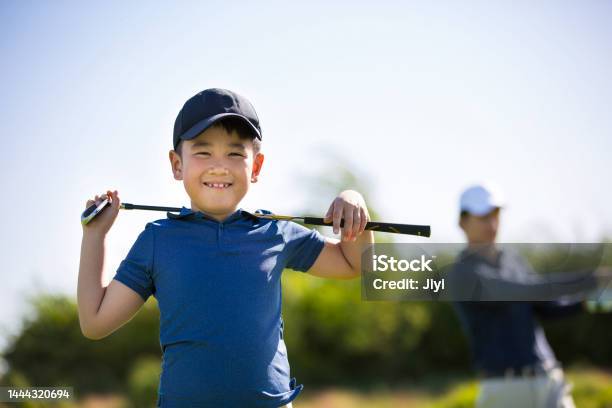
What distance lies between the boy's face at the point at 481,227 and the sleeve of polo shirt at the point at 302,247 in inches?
98.4

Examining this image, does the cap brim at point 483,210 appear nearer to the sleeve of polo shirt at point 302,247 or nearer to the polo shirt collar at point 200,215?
the sleeve of polo shirt at point 302,247

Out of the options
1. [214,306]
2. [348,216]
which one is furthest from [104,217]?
[348,216]

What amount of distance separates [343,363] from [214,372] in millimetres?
12967

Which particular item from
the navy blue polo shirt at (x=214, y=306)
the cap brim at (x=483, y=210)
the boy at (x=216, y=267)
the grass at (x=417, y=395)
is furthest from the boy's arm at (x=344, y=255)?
the grass at (x=417, y=395)

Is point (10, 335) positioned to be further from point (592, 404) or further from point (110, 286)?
point (110, 286)

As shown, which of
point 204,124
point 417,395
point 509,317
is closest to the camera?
point 204,124

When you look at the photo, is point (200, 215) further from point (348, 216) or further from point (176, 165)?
point (348, 216)

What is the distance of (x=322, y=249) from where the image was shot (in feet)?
8.72

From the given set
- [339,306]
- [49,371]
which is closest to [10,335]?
[49,371]

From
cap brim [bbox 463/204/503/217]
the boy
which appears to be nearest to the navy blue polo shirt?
the boy

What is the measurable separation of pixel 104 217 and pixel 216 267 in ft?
1.60

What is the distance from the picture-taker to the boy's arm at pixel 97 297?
2422 millimetres

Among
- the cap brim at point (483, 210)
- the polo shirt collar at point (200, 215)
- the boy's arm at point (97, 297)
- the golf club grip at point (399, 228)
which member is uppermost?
the cap brim at point (483, 210)

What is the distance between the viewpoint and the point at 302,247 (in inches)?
104
